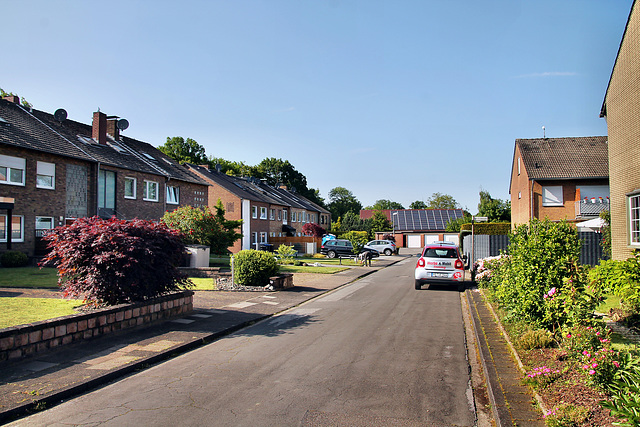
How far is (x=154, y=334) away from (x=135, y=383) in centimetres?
266

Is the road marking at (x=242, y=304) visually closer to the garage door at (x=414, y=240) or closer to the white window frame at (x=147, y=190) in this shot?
the white window frame at (x=147, y=190)

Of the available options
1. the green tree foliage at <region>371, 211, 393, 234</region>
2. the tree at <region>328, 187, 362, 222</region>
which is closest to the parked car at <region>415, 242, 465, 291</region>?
the green tree foliage at <region>371, 211, 393, 234</region>

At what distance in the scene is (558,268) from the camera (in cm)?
688

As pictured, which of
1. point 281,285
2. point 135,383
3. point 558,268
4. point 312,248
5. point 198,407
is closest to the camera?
point 198,407

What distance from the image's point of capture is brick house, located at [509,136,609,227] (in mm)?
29922

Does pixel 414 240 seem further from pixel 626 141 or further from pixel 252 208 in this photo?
pixel 626 141

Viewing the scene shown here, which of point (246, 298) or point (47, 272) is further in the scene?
point (47, 272)

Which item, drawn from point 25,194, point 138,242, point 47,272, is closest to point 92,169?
point 25,194

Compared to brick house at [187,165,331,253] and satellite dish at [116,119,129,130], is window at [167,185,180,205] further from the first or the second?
brick house at [187,165,331,253]

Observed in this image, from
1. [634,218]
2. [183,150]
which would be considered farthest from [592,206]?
[183,150]

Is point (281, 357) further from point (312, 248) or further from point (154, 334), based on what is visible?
point (312, 248)

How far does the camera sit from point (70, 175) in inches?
937

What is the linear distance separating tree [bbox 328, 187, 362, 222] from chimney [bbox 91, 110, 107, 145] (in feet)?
260

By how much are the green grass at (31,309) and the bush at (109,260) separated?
0.55m
